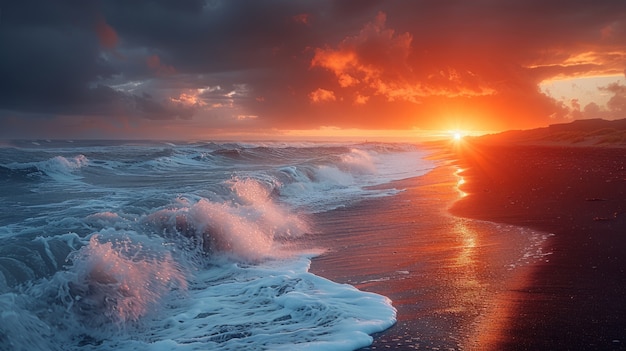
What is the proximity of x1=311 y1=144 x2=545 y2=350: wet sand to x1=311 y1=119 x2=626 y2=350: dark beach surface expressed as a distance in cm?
2

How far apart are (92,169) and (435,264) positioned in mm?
22713

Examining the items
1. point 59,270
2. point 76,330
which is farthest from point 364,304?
point 59,270

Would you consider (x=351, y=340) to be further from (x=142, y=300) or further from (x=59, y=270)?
(x=59, y=270)

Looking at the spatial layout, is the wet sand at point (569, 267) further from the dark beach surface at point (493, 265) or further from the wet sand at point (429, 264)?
the wet sand at point (429, 264)

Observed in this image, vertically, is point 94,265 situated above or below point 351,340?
above

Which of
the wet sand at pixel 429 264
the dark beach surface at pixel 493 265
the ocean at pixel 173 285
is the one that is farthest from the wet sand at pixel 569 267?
the ocean at pixel 173 285

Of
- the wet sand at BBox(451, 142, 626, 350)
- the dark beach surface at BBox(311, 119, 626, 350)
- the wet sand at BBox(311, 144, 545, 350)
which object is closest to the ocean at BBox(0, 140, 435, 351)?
the wet sand at BBox(311, 144, 545, 350)

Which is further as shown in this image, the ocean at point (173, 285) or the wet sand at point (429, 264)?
the ocean at point (173, 285)

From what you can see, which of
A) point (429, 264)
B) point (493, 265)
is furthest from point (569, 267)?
point (429, 264)

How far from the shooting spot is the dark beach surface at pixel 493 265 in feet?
15.1

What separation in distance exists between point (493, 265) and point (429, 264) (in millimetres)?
894

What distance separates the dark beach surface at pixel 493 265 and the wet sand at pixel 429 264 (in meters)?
0.02

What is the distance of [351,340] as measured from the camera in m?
4.62

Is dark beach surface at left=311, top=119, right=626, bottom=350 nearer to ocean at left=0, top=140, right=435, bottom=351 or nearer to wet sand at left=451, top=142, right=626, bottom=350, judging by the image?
wet sand at left=451, top=142, right=626, bottom=350
